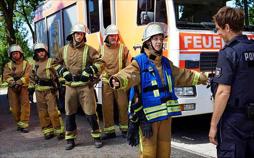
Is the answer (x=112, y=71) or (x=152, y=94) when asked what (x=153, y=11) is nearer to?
(x=112, y=71)

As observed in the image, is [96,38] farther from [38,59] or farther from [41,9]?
[41,9]

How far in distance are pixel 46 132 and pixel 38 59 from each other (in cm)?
129

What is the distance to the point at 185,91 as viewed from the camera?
5.78 m

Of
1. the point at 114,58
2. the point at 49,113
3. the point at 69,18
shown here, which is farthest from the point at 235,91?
the point at 69,18

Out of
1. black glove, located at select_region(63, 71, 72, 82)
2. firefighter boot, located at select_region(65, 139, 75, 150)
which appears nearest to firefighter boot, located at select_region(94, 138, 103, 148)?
firefighter boot, located at select_region(65, 139, 75, 150)

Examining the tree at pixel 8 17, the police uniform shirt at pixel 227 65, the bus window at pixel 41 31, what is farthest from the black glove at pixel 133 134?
the tree at pixel 8 17

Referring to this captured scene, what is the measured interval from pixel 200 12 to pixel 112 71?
5.66 ft

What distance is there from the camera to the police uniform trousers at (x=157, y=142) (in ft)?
11.8

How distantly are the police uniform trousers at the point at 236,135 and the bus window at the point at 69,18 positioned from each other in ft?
19.1

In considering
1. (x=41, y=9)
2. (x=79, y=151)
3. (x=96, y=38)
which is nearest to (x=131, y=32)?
(x=96, y=38)

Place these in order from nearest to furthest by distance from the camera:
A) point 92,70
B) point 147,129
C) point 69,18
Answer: point 147,129
point 92,70
point 69,18

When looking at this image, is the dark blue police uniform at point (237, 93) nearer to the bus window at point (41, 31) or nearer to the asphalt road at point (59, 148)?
the asphalt road at point (59, 148)

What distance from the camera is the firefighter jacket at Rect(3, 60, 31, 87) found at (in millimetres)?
7352

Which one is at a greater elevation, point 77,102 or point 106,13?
point 106,13
